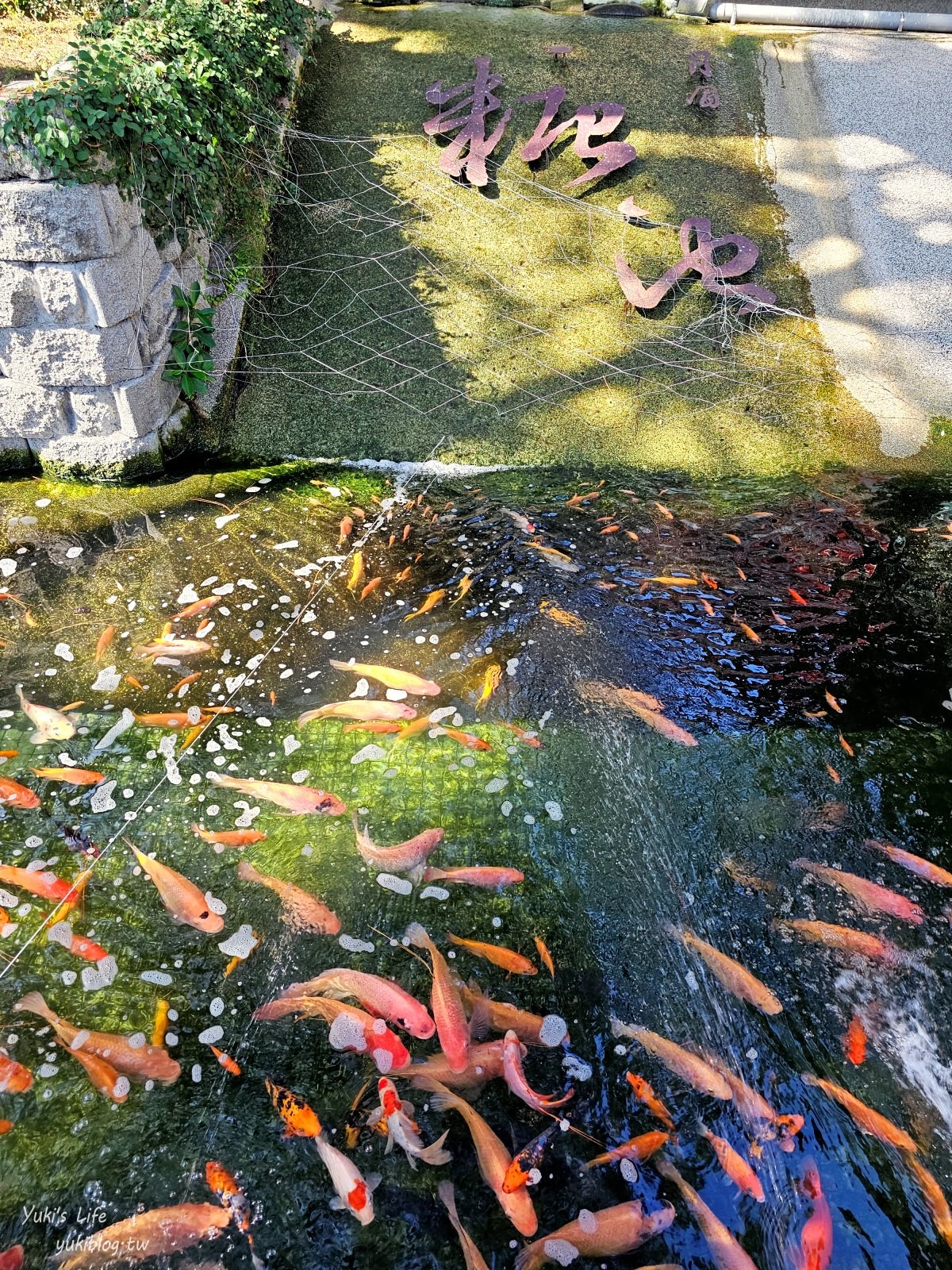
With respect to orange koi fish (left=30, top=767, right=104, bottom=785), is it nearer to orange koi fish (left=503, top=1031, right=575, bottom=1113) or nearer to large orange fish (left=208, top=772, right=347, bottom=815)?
large orange fish (left=208, top=772, right=347, bottom=815)

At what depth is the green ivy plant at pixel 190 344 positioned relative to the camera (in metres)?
5.23

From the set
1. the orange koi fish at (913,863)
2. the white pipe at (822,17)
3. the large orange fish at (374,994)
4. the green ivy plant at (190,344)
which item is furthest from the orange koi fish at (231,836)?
the white pipe at (822,17)

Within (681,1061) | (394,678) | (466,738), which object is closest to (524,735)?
(466,738)

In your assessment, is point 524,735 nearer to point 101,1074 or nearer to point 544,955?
point 544,955

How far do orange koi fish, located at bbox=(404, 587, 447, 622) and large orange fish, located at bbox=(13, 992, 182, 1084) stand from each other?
2226 mm

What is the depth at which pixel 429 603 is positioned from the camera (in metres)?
4.45

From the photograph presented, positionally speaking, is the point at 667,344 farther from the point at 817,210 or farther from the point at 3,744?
the point at 3,744

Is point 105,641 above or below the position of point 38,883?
above

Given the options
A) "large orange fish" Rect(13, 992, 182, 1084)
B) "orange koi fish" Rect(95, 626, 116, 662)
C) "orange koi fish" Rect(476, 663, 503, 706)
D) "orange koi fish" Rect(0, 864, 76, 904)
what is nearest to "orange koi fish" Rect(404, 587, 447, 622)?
"orange koi fish" Rect(476, 663, 503, 706)

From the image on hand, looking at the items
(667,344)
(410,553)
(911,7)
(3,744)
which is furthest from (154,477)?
(911,7)

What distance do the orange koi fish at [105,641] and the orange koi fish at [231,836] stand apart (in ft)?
3.96

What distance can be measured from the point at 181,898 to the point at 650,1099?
1.75 m

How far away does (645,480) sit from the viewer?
17.6ft

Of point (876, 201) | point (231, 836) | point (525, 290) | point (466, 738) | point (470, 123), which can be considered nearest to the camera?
point (231, 836)
